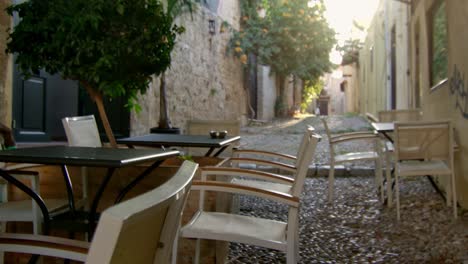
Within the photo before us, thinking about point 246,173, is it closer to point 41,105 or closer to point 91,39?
point 91,39

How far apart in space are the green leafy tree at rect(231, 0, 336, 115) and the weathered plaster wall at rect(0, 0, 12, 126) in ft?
32.5

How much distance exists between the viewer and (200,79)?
34.0 ft

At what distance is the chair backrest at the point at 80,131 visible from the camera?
301 centimetres

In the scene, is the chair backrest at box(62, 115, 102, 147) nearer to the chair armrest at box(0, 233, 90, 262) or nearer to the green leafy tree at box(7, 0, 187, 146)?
the green leafy tree at box(7, 0, 187, 146)

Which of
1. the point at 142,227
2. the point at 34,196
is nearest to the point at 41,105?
the point at 34,196

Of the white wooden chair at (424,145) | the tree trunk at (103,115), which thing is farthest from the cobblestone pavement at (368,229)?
the tree trunk at (103,115)

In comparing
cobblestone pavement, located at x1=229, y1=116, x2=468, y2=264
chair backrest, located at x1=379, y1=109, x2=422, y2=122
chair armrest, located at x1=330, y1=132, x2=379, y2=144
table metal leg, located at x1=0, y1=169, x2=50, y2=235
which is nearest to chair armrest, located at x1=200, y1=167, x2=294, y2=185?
cobblestone pavement, located at x1=229, y1=116, x2=468, y2=264

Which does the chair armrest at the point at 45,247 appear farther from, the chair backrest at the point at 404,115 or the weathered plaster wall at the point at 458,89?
the chair backrest at the point at 404,115

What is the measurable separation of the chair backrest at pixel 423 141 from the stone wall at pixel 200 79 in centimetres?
382

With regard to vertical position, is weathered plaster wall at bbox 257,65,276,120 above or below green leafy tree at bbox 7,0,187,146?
above

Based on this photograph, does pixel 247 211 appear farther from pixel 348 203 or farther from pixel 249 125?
pixel 249 125

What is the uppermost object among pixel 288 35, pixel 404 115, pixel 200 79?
pixel 288 35

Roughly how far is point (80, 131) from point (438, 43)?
14.2ft

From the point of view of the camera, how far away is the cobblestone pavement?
3076 mm
